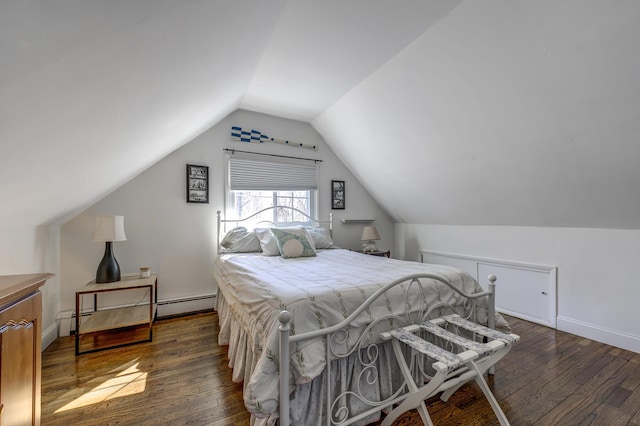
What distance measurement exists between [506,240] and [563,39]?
229 centimetres

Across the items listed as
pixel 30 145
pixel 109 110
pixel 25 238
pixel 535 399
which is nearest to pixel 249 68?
pixel 109 110

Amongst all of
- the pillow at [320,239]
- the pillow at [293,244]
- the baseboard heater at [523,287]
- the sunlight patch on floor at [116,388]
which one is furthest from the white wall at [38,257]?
the baseboard heater at [523,287]

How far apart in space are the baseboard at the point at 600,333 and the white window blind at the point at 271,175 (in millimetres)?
3251

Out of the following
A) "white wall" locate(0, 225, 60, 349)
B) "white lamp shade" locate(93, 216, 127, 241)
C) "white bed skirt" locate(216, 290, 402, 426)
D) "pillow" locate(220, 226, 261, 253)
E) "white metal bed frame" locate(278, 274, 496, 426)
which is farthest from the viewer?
"pillow" locate(220, 226, 261, 253)

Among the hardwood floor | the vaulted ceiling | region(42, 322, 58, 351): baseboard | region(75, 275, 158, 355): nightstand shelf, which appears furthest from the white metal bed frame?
region(42, 322, 58, 351): baseboard

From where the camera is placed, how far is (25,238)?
2.10 metres

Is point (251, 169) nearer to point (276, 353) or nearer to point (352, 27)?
point (352, 27)

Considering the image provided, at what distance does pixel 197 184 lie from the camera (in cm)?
338

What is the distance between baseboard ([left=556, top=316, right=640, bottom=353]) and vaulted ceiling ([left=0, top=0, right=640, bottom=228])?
3.13 feet

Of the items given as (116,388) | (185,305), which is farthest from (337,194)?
(116,388)

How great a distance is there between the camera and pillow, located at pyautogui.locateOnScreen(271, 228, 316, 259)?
9.63ft

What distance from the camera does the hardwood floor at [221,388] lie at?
1602 mm

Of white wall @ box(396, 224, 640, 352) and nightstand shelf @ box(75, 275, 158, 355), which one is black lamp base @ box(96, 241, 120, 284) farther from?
white wall @ box(396, 224, 640, 352)

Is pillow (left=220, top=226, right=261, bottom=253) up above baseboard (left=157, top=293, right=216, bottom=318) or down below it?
above
